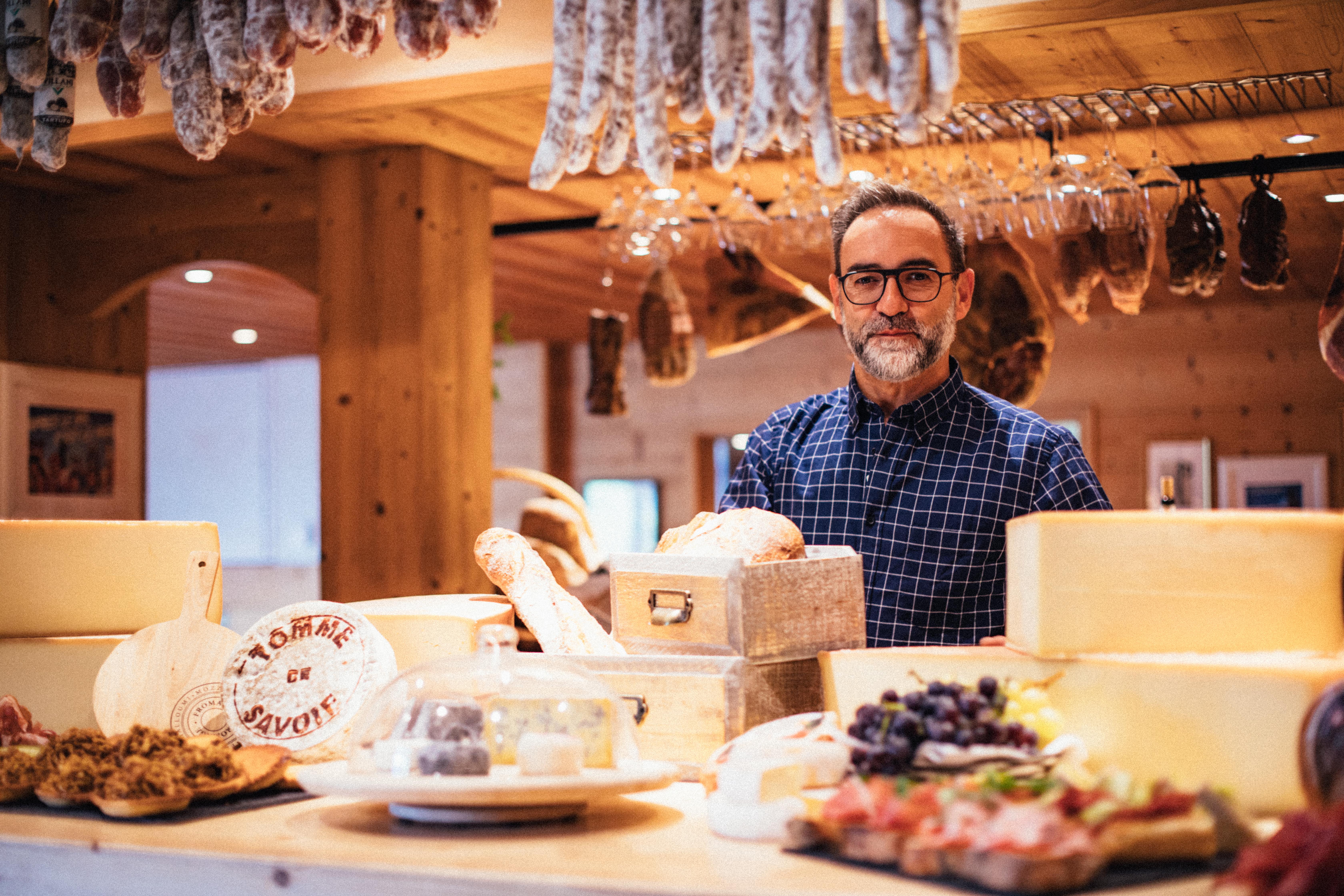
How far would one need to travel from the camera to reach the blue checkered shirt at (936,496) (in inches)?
86.7

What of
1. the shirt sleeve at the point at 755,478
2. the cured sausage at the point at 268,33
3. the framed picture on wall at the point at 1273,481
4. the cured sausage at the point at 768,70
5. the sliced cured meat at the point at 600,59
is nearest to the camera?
the cured sausage at the point at 768,70

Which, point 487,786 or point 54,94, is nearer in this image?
point 487,786

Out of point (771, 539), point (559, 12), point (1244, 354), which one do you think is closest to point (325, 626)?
point (771, 539)

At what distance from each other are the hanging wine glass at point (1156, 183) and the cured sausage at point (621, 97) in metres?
2.27

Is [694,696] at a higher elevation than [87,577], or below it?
below

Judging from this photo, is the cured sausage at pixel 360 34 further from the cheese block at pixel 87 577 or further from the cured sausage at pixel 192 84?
the cheese block at pixel 87 577

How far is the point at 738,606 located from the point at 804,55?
64 centimetres

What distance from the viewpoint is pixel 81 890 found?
1.36m

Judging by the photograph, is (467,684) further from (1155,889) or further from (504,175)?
(504,175)

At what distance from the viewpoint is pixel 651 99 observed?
5.43 feet

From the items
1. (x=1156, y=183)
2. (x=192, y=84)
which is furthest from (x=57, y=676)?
(x=1156, y=183)

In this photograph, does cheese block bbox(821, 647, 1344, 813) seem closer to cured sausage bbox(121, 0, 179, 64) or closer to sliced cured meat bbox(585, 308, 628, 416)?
cured sausage bbox(121, 0, 179, 64)

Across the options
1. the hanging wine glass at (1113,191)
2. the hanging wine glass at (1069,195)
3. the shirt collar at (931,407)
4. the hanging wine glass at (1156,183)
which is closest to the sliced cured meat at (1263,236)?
the hanging wine glass at (1156,183)

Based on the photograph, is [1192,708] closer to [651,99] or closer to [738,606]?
[738,606]
